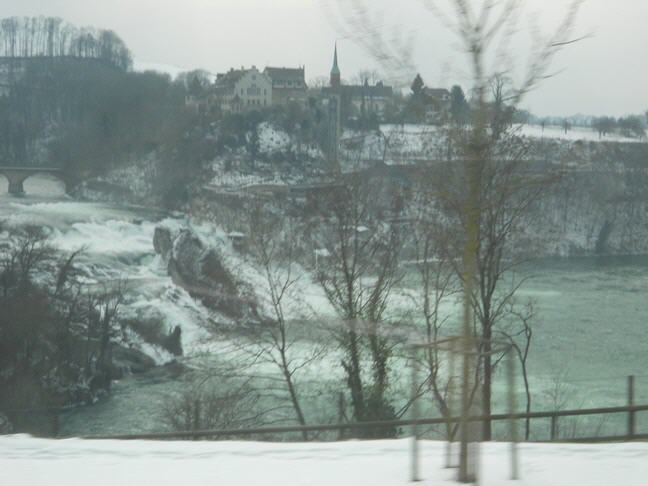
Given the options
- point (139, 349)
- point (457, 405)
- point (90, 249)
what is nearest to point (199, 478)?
point (457, 405)

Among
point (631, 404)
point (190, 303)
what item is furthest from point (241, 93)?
point (631, 404)

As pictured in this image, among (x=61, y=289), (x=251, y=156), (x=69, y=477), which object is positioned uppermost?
(x=251, y=156)

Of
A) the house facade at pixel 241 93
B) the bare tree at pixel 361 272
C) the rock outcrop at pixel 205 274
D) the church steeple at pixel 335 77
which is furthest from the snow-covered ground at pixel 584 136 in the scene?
the house facade at pixel 241 93

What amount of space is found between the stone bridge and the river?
0.67 feet

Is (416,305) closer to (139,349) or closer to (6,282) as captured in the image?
(139,349)

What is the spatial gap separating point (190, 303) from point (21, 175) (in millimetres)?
6033

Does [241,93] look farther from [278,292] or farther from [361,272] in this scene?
[361,272]

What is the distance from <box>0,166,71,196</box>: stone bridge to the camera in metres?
16.2

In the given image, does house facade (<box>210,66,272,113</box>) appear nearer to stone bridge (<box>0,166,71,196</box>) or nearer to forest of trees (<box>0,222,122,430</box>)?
stone bridge (<box>0,166,71,196</box>)

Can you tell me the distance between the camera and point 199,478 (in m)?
3.40

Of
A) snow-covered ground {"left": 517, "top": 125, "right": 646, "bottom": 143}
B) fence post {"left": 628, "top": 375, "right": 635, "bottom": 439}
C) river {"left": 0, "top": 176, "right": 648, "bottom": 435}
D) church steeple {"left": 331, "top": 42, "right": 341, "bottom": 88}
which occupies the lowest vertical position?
river {"left": 0, "top": 176, "right": 648, "bottom": 435}

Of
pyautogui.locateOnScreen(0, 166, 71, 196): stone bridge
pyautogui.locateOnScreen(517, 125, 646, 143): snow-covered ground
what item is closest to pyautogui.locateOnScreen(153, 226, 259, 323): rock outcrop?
pyautogui.locateOnScreen(0, 166, 71, 196): stone bridge

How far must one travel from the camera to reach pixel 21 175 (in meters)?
17.0

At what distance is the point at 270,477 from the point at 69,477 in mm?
903
